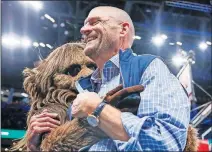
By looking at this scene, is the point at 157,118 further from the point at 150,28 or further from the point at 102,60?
the point at 150,28

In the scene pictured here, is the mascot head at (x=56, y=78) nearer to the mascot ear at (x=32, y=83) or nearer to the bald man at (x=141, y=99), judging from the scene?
the mascot ear at (x=32, y=83)

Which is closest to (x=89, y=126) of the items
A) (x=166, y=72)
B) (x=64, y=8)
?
(x=166, y=72)

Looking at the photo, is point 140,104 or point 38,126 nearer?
point 140,104

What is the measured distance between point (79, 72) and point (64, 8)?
8.05ft

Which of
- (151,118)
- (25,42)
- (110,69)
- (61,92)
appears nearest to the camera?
(151,118)

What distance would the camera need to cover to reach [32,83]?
898 mm

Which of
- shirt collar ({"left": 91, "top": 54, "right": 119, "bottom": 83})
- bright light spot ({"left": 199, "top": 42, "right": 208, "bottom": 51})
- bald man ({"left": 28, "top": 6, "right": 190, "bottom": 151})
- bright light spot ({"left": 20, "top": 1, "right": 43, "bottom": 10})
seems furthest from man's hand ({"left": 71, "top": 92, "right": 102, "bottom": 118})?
bright light spot ({"left": 199, "top": 42, "right": 208, "bottom": 51})

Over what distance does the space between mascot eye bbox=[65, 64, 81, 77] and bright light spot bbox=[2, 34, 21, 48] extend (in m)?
2.55

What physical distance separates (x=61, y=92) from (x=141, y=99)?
260 mm

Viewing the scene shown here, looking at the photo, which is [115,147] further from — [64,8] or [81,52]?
[64,8]

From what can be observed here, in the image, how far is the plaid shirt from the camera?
621 mm

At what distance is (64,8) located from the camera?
3273 millimetres

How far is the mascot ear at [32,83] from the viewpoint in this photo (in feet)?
2.91

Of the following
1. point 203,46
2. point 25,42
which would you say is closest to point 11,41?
point 25,42
